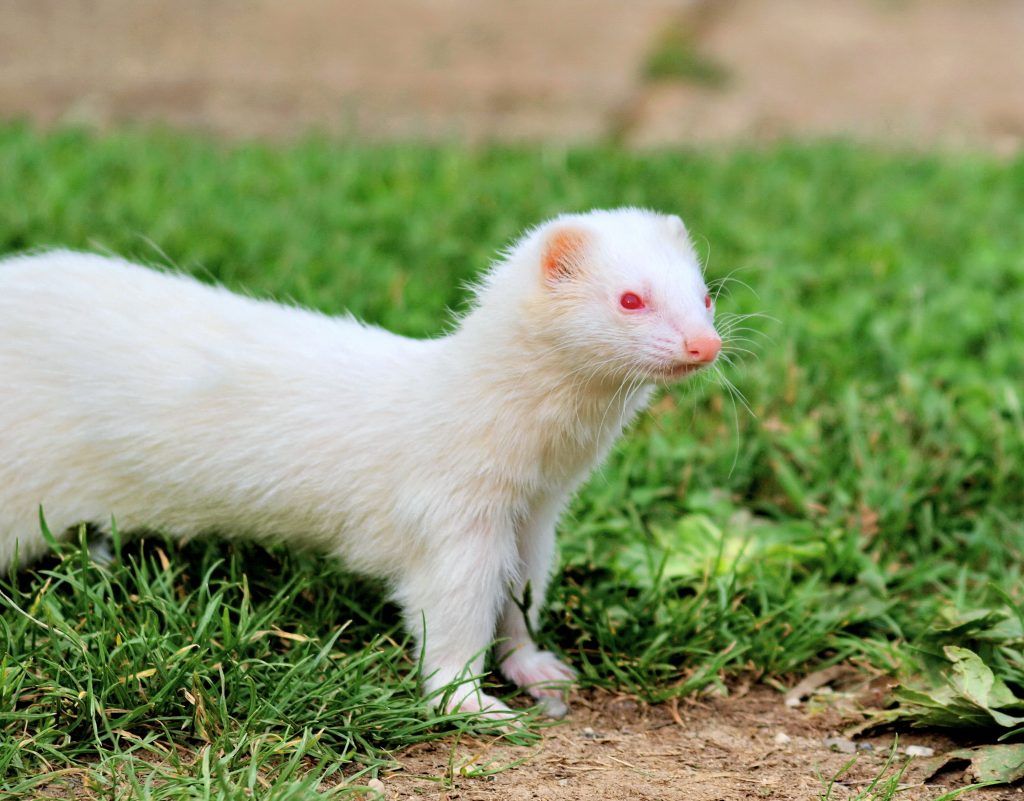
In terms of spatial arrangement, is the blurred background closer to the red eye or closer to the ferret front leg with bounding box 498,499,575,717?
the ferret front leg with bounding box 498,499,575,717

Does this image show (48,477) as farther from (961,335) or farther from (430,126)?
(430,126)

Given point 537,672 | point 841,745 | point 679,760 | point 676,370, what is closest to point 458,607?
A: point 537,672

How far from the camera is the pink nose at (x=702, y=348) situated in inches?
117

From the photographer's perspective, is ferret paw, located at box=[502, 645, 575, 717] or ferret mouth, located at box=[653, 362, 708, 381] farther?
ferret paw, located at box=[502, 645, 575, 717]

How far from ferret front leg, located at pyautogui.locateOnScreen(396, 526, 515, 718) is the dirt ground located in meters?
0.21

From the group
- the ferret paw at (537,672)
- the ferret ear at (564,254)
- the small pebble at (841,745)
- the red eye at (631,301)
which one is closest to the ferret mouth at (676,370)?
the red eye at (631,301)

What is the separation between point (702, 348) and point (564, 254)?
434 millimetres

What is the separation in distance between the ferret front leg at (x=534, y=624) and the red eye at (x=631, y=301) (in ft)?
2.10

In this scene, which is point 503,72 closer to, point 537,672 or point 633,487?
point 633,487

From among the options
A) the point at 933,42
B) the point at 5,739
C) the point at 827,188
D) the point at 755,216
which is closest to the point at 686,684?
the point at 5,739

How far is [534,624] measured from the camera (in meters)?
3.58

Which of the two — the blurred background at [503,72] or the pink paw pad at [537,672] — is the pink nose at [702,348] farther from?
the blurred background at [503,72]

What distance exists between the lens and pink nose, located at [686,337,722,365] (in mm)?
2975

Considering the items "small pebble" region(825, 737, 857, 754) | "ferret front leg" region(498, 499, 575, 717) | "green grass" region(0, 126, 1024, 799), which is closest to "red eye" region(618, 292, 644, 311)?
"ferret front leg" region(498, 499, 575, 717)
